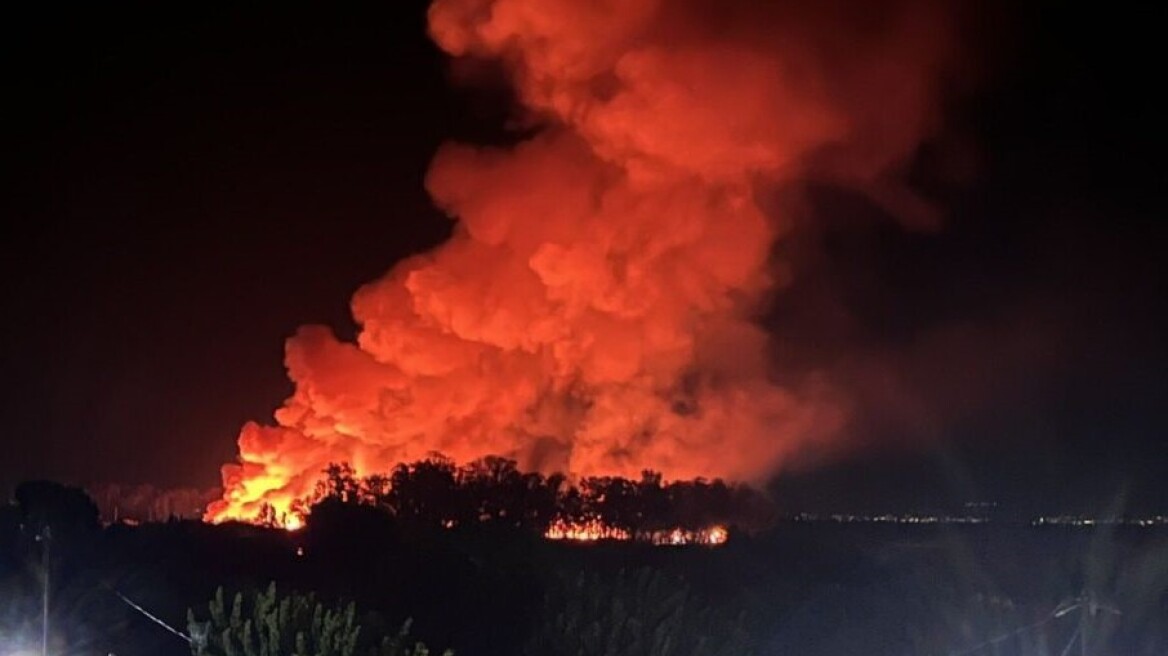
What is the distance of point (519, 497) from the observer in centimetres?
4894

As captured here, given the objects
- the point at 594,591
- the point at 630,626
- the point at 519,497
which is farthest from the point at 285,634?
the point at 519,497

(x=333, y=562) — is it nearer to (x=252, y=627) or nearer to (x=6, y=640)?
(x=6, y=640)

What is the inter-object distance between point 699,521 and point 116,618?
34.4 meters

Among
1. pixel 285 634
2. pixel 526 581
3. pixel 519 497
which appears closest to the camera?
pixel 285 634

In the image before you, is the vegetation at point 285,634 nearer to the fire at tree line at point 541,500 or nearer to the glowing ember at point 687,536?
the fire at tree line at point 541,500

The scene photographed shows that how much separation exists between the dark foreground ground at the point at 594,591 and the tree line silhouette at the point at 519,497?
4.60 meters

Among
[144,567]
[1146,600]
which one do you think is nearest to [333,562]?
[144,567]

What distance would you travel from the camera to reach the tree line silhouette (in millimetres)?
45875

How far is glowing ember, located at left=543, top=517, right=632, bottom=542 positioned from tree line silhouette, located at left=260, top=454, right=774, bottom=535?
6.5 inches

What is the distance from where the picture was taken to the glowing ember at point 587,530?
48.4 m

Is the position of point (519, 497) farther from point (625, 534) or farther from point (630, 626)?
point (630, 626)

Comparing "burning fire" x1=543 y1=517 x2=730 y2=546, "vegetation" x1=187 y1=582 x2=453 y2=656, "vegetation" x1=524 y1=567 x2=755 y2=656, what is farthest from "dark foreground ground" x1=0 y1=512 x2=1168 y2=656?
"burning fire" x1=543 y1=517 x2=730 y2=546

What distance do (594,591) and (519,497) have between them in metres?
34.1

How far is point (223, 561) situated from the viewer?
3234 cm
